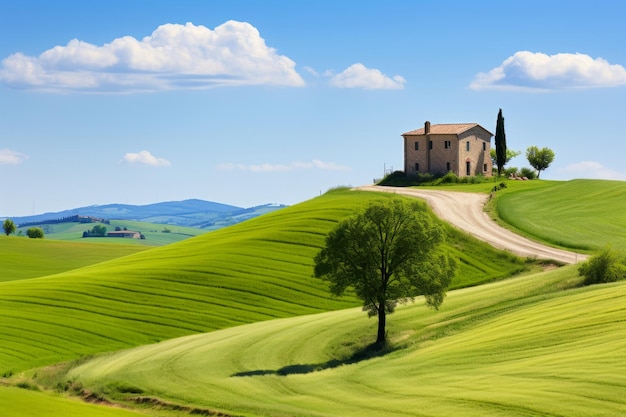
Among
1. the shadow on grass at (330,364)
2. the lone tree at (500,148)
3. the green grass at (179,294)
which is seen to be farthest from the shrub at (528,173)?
the shadow on grass at (330,364)

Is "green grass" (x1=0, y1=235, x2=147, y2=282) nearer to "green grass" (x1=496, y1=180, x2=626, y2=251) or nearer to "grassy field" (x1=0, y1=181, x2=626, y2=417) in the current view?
"grassy field" (x1=0, y1=181, x2=626, y2=417)

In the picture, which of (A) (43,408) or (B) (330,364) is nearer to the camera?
(A) (43,408)

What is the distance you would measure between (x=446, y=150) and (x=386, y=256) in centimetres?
7331

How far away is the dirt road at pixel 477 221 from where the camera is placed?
293ft

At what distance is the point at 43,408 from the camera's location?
41000 millimetres

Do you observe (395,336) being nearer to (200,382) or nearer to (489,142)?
(200,382)

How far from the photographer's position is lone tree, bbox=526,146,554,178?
525ft

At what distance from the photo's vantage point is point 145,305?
78.2m

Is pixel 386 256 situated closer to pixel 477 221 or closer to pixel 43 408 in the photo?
pixel 43 408

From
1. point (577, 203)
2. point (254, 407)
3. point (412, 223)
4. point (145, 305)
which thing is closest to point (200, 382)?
point (254, 407)

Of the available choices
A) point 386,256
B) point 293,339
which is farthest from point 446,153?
point 293,339

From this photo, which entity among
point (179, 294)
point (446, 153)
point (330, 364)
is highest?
point (446, 153)

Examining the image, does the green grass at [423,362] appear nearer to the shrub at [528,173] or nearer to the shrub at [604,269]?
the shrub at [604,269]

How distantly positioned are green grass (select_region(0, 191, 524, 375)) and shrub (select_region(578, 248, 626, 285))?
20414 mm
